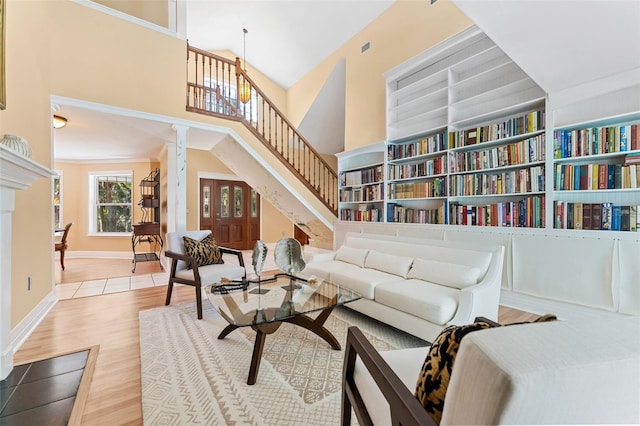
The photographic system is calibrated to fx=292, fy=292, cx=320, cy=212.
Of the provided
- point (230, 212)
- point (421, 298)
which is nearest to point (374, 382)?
point (421, 298)

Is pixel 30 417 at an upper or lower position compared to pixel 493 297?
lower

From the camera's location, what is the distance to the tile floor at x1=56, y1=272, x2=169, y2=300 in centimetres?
370

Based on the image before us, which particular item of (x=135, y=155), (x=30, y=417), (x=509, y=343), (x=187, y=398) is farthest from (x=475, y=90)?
(x=135, y=155)

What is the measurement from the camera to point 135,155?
6.33m

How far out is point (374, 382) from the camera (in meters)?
1.09

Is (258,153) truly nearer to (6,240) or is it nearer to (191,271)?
(191,271)

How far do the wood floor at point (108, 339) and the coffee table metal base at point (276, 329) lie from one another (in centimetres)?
60

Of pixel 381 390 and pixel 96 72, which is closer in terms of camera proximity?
pixel 381 390

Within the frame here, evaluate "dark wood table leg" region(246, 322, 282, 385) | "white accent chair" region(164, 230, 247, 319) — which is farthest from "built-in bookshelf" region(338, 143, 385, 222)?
"dark wood table leg" region(246, 322, 282, 385)

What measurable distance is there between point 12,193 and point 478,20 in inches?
140

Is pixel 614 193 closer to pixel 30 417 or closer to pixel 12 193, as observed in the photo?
pixel 30 417

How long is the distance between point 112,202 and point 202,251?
4986mm

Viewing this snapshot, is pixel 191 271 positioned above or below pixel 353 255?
below

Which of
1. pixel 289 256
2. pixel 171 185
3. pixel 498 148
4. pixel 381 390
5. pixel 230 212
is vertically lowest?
pixel 381 390
